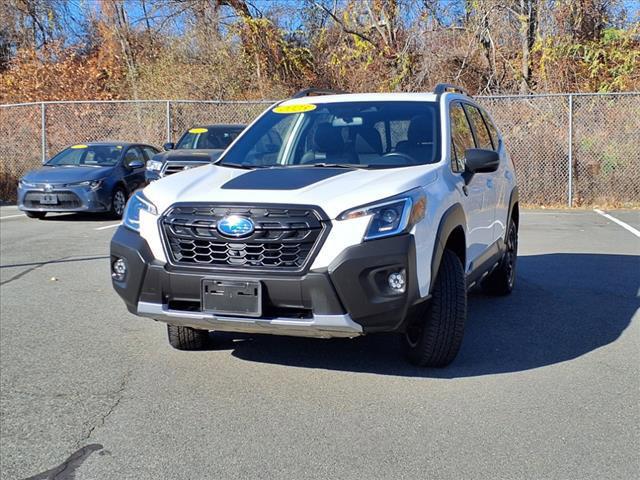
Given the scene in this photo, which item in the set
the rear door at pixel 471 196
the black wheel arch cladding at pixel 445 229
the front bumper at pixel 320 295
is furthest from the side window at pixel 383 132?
the front bumper at pixel 320 295

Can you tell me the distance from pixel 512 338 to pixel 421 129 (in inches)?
67.8

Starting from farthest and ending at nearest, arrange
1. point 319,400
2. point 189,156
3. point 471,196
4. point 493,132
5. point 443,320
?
point 189,156 < point 493,132 < point 471,196 < point 443,320 < point 319,400

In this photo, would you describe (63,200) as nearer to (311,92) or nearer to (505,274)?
(311,92)

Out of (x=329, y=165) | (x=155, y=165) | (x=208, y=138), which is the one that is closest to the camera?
(x=329, y=165)

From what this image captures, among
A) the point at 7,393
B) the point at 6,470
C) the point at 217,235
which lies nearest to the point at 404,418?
the point at 217,235

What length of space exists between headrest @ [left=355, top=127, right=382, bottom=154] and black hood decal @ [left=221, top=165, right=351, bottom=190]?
0.49m

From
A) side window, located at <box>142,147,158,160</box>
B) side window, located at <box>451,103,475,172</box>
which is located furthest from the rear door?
side window, located at <box>142,147,158,160</box>

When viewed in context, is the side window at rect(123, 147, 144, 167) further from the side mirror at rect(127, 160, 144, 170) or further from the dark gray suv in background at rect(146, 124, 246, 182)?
the dark gray suv in background at rect(146, 124, 246, 182)

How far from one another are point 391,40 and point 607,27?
5.75 m

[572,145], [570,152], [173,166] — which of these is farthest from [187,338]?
[572,145]

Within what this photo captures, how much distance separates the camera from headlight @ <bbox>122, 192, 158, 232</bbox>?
15.0 feet

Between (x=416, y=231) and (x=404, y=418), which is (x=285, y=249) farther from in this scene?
(x=404, y=418)

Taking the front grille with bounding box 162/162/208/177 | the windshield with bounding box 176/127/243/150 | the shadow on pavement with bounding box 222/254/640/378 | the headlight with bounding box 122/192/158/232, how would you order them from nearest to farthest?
the headlight with bounding box 122/192/158/232 < the shadow on pavement with bounding box 222/254/640/378 < the front grille with bounding box 162/162/208/177 < the windshield with bounding box 176/127/243/150

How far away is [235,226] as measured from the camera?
424 cm
